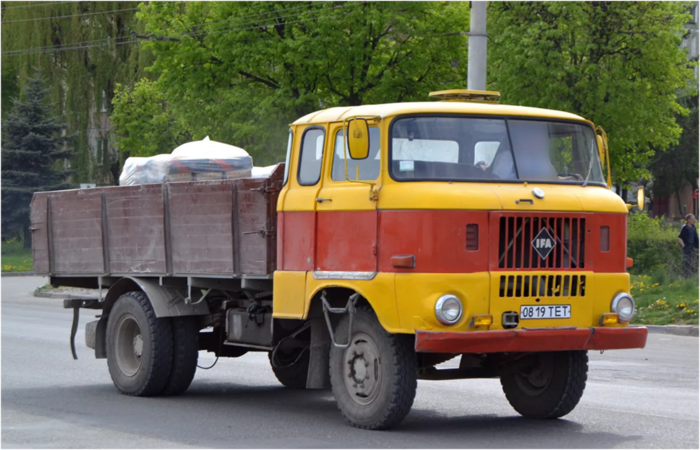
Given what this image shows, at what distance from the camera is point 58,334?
17.3 meters

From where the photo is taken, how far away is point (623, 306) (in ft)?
26.6

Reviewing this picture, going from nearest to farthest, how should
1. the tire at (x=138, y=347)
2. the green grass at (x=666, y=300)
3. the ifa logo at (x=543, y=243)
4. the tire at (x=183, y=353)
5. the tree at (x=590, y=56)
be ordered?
1. the ifa logo at (x=543, y=243)
2. the tire at (x=138, y=347)
3. the tire at (x=183, y=353)
4. the green grass at (x=666, y=300)
5. the tree at (x=590, y=56)

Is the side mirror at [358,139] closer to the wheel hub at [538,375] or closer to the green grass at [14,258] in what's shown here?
the wheel hub at [538,375]

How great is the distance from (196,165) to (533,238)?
3.94 meters

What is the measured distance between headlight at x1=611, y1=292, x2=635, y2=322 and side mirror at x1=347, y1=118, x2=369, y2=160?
6.99ft

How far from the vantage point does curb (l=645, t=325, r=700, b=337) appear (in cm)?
1789

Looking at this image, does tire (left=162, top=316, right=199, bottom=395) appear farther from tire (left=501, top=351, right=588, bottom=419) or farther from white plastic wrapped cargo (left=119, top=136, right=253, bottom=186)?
tire (left=501, top=351, right=588, bottom=419)

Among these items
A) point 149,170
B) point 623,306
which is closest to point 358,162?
point 623,306

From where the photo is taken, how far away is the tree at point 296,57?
29.8 meters

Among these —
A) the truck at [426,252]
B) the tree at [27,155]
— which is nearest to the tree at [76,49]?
the tree at [27,155]

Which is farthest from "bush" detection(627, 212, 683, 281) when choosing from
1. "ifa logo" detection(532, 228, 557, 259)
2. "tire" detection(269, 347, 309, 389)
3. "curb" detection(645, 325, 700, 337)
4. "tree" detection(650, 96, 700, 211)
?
"tree" detection(650, 96, 700, 211)

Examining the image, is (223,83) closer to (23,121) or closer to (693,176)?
(23,121)

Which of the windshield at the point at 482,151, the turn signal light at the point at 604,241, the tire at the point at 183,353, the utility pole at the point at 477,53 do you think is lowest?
the tire at the point at 183,353

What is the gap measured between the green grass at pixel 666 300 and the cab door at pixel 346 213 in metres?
11.7
